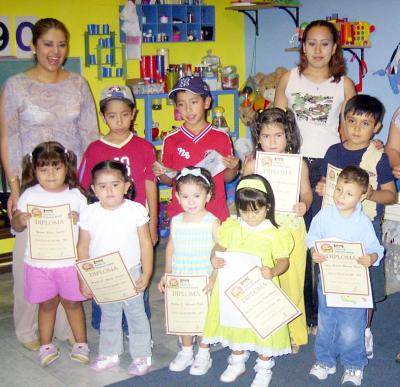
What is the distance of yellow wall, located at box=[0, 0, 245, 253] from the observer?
18.8ft

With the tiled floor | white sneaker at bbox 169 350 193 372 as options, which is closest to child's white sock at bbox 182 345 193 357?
white sneaker at bbox 169 350 193 372

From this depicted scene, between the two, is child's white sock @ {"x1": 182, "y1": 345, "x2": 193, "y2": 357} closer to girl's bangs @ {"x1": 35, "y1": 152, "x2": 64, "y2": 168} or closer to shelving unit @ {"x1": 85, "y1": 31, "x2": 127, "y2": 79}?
girl's bangs @ {"x1": 35, "y1": 152, "x2": 64, "y2": 168}

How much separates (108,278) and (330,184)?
1213 millimetres

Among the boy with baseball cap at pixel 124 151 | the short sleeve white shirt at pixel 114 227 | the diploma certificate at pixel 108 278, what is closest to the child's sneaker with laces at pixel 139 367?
the diploma certificate at pixel 108 278

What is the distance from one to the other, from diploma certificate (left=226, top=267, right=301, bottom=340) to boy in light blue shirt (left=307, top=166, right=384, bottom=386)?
26 centimetres

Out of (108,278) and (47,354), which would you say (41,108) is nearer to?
(108,278)

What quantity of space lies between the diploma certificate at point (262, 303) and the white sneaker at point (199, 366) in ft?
1.54

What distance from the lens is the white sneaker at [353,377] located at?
323 cm

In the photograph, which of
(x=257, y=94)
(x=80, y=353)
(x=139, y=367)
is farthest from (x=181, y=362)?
(x=257, y=94)

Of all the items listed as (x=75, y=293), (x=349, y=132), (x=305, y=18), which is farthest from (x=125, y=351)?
(x=305, y=18)

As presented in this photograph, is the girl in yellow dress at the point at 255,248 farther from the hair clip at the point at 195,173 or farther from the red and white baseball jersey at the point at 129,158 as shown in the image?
the red and white baseball jersey at the point at 129,158

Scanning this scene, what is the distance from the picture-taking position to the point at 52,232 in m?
3.36

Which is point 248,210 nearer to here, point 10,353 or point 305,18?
point 10,353

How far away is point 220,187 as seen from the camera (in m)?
3.58
